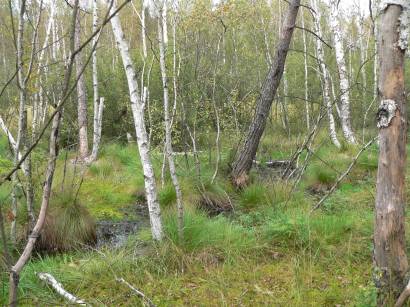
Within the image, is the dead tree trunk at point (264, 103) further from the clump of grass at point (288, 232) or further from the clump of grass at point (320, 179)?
the clump of grass at point (288, 232)

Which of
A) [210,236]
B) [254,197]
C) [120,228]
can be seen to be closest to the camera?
[210,236]

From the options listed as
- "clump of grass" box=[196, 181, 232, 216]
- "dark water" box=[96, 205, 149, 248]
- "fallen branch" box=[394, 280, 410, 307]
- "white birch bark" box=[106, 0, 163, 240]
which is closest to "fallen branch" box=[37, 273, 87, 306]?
"white birch bark" box=[106, 0, 163, 240]

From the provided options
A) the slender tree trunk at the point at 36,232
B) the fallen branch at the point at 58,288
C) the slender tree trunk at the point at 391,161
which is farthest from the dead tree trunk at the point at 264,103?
the slender tree trunk at the point at 36,232

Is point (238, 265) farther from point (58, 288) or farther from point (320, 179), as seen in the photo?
point (320, 179)

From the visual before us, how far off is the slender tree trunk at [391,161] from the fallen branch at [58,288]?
7.55 feet

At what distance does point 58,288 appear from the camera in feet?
11.4

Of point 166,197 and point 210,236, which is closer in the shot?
point 210,236

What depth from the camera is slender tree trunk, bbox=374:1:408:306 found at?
2840 millimetres

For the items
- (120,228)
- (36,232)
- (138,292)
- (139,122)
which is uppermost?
(139,122)

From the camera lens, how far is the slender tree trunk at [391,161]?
2840 mm

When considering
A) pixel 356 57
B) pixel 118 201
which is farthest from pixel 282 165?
pixel 356 57

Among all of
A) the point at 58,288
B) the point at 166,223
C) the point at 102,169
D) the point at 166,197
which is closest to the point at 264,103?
the point at 166,197

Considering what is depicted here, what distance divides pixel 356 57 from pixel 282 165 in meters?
12.7

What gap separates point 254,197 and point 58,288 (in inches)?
150
